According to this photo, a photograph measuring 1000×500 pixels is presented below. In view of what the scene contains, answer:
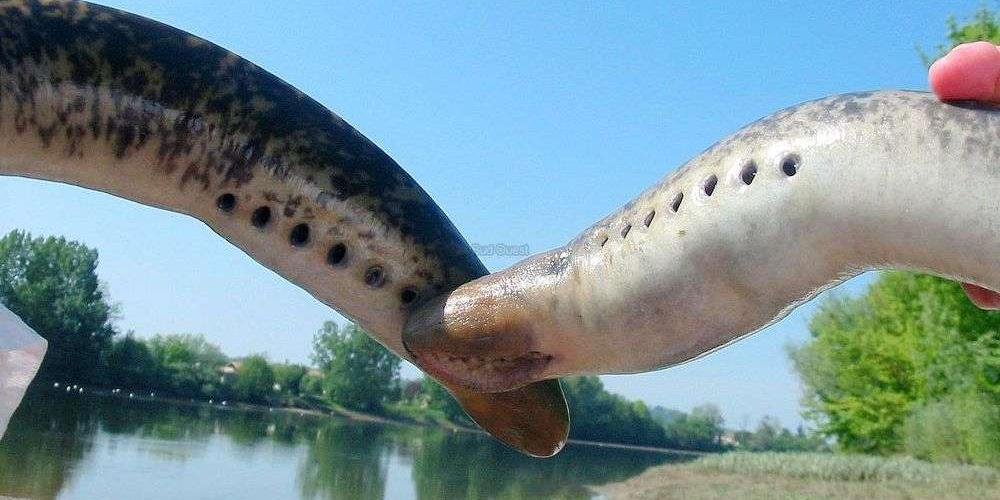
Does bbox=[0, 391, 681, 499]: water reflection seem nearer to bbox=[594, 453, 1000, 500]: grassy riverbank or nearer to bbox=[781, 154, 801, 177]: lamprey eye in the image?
bbox=[594, 453, 1000, 500]: grassy riverbank

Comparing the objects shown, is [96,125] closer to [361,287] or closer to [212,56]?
[212,56]

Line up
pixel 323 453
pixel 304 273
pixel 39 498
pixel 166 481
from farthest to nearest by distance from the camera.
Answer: pixel 323 453 → pixel 166 481 → pixel 39 498 → pixel 304 273

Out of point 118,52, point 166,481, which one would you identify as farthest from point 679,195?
point 166,481

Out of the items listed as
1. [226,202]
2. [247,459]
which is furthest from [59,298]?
[226,202]

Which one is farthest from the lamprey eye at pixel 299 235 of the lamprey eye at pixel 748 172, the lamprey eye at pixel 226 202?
the lamprey eye at pixel 748 172

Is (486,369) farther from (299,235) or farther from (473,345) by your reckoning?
(299,235)

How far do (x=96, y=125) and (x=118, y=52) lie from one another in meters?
0.13

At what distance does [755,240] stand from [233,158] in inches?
37.6

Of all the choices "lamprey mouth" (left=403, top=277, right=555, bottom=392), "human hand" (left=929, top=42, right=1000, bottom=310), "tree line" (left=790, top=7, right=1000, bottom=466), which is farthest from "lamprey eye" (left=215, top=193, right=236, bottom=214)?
"tree line" (left=790, top=7, right=1000, bottom=466)

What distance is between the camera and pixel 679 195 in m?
1.23

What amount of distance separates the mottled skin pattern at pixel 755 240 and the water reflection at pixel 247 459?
15145mm

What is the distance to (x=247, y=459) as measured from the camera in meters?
30.2

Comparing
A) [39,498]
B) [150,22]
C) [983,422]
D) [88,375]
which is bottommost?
[39,498]

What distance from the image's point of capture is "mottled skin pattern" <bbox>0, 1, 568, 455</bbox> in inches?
60.8
